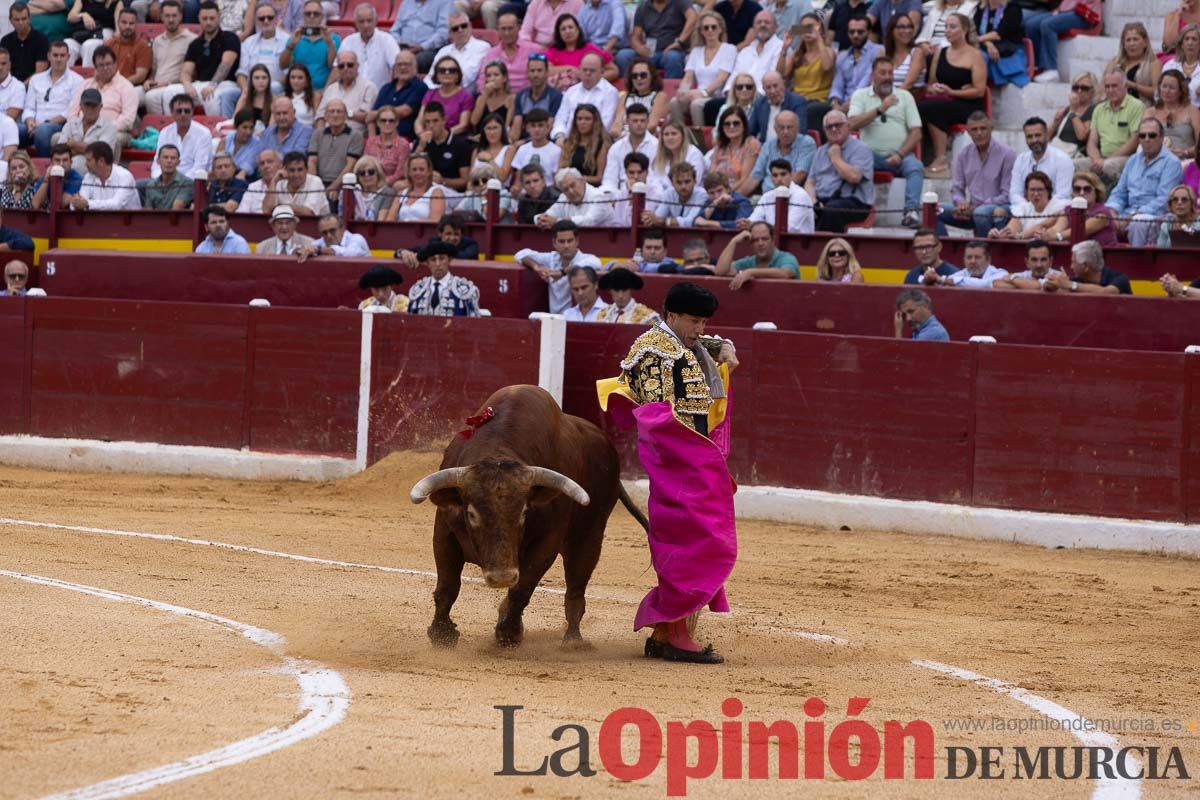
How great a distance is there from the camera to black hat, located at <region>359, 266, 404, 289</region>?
38.4ft

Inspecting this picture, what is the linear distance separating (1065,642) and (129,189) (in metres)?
9.82

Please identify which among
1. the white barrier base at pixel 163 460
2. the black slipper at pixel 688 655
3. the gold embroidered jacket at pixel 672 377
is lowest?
the white barrier base at pixel 163 460

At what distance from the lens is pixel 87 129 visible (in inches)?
599

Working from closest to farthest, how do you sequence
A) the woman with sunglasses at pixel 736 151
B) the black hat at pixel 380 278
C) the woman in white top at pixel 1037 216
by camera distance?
the woman in white top at pixel 1037 216 → the black hat at pixel 380 278 → the woman with sunglasses at pixel 736 151

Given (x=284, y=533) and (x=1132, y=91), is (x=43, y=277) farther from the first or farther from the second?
(x=1132, y=91)

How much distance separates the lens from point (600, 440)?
695cm

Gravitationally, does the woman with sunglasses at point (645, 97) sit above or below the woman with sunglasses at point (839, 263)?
above

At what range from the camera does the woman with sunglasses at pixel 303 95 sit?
14.7m

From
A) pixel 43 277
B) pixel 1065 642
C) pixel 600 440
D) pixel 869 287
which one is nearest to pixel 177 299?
pixel 43 277

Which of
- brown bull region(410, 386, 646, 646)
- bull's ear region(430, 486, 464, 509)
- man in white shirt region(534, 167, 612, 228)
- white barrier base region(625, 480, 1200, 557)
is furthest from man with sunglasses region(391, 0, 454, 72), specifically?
bull's ear region(430, 486, 464, 509)

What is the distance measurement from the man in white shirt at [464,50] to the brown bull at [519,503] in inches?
322

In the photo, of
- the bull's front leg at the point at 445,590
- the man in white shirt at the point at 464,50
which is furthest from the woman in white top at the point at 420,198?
the bull's front leg at the point at 445,590

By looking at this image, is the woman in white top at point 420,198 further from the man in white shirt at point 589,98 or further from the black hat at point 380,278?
the black hat at point 380,278

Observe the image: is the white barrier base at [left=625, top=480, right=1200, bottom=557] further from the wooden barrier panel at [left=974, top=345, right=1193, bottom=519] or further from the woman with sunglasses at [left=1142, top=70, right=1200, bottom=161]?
the woman with sunglasses at [left=1142, top=70, right=1200, bottom=161]
